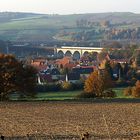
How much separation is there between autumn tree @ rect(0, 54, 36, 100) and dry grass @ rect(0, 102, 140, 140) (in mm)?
6297

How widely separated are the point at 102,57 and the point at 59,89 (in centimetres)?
6392

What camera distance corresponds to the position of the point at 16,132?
18.0 metres

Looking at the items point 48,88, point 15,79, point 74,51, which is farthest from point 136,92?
point 74,51

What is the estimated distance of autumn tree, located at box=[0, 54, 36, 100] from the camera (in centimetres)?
3691

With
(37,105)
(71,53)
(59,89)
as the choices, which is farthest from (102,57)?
(37,105)

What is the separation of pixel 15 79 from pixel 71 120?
15396 mm

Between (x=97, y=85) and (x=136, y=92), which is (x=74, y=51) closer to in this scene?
(x=97, y=85)

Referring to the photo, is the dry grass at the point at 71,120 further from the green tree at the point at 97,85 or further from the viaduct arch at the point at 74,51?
the viaduct arch at the point at 74,51

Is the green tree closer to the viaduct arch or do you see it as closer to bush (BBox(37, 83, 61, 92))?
bush (BBox(37, 83, 61, 92))

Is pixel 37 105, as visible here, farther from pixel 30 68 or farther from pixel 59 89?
pixel 59 89

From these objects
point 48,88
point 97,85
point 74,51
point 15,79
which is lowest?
point 74,51

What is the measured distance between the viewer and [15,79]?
37.0 metres

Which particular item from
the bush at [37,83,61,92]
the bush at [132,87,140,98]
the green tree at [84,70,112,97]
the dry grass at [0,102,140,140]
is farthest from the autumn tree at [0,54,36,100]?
the bush at [37,83,61,92]

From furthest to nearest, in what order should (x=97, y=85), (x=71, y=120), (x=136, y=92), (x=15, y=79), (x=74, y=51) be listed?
(x=74, y=51), (x=97, y=85), (x=136, y=92), (x=15, y=79), (x=71, y=120)
